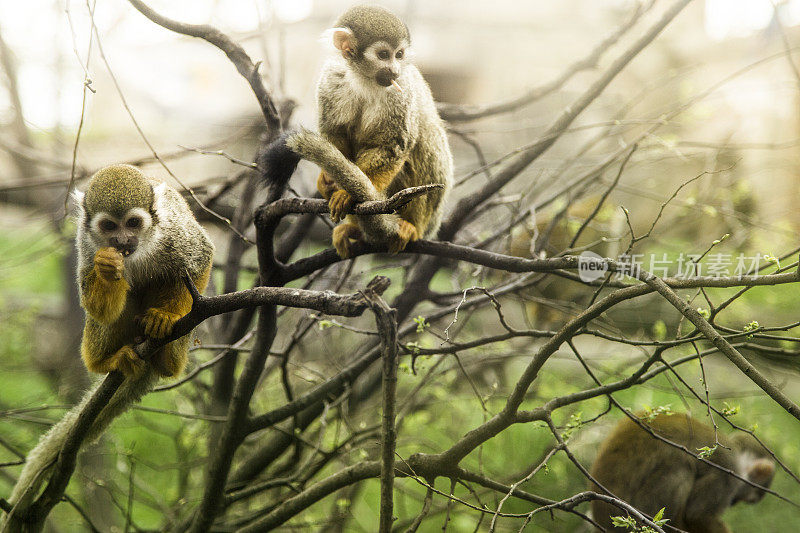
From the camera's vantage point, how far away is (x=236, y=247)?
8.64ft

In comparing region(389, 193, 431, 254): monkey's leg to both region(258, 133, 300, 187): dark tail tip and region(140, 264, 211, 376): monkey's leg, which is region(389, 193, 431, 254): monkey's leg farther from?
region(140, 264, 211, 376): monkey's leg

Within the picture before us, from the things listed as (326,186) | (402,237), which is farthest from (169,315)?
(402,237)

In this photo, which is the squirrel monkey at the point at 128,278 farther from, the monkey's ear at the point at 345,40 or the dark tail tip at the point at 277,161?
the monkey's ear at the point at 345,40

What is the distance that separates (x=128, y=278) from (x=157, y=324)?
6.2 inches

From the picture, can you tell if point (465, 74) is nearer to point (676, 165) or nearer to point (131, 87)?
point (676, 165)

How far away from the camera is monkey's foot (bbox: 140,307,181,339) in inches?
65.2

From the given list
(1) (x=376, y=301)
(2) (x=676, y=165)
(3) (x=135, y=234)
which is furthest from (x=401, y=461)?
(2) (x=676, y=165)

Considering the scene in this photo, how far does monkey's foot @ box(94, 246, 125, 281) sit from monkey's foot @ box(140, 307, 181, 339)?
0.26 m

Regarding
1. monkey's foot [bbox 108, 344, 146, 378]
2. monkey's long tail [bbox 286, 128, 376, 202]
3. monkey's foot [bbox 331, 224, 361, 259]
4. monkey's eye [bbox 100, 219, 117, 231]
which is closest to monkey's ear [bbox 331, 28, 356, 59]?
monkey's long tail [bbox 286, 128, 376, 202]

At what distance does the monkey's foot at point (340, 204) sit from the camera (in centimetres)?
186

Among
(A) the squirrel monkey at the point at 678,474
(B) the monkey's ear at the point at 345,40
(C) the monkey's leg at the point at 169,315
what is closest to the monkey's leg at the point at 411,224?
(B) the monkey's ear at the point at 345,40

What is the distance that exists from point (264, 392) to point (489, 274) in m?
1.56

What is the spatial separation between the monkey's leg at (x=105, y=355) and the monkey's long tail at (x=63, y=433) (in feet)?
0.31

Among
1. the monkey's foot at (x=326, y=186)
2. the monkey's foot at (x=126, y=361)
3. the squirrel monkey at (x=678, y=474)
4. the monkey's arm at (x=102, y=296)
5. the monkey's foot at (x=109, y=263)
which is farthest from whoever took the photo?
the squirrel monkey at (x=678, y=474)
